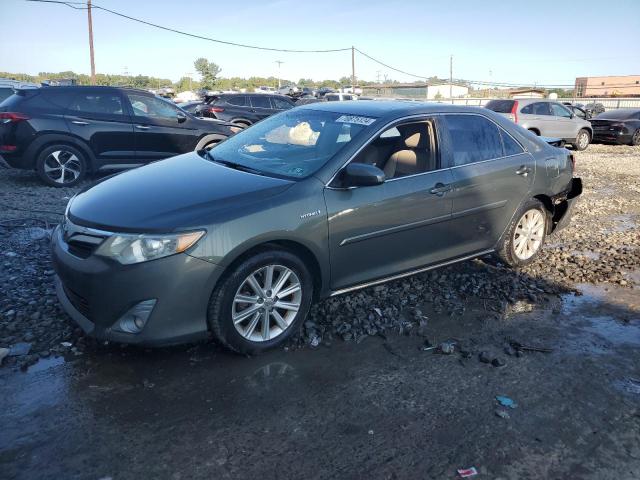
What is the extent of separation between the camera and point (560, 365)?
11.9 feet

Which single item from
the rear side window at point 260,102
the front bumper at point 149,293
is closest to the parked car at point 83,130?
the front bumper at point 149,293

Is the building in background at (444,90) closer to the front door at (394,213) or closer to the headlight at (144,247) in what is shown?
the front door at (394,213)

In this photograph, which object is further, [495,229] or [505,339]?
[495,229]

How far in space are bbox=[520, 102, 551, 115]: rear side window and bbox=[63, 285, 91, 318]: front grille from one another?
1512 cm

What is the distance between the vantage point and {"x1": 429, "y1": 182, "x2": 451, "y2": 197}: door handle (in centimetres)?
434

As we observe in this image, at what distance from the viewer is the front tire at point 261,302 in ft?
11.1

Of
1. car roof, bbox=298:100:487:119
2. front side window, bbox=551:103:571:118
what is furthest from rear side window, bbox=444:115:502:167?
front side window, bbox=551:103:571:118

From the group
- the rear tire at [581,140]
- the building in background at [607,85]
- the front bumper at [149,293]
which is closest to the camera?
the front bumper at [149,293]

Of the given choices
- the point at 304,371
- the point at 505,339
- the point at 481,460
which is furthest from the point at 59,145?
the point at 481,460

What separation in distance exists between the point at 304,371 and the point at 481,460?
1251mm

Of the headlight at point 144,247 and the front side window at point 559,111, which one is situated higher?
the front side window at point 559,111

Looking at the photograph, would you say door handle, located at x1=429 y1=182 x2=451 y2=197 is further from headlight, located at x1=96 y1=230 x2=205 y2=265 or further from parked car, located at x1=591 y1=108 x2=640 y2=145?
parked car, located at x1=591 y1=108 x2=640 y2=145

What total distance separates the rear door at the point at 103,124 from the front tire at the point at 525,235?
653 centimetres

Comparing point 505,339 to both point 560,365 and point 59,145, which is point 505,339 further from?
point 59,145
